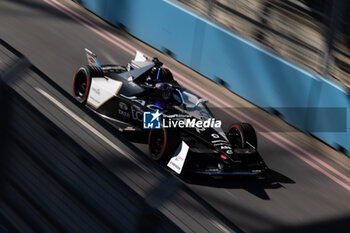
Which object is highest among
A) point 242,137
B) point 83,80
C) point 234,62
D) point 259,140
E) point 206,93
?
point 234,62

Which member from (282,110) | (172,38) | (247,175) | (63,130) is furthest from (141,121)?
(63,130)

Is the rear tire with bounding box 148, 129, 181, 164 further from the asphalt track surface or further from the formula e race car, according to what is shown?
the asphalt track surface

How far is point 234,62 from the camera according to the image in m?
11.4

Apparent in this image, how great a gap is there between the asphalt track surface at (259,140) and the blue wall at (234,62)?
22cm

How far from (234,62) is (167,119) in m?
3.38

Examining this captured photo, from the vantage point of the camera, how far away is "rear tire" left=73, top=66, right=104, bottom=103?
31.3 feet

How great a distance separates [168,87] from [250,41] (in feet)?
9.72

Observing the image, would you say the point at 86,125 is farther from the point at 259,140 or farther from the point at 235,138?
the point at 259,140

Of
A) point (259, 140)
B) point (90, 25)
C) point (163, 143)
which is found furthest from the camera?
point (90, 25)

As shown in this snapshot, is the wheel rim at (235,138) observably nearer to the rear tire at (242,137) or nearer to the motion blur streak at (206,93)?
the rear tire at (242,137)

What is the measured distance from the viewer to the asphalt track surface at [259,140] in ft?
26.1

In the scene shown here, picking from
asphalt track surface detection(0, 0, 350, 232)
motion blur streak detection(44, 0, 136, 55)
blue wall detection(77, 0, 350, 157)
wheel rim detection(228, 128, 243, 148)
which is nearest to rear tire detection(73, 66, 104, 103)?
asphalt track surface detection(0, 0, 350, 232)

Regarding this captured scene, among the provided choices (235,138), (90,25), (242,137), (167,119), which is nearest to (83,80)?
(167,119)

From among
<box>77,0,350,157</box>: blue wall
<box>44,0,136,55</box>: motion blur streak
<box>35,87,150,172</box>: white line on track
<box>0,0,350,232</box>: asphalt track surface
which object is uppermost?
<box>35,87,150,172</box>: white line on track
